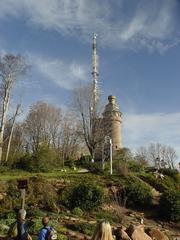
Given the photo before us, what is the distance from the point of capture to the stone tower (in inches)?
1862

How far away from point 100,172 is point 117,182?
5546 millimetres

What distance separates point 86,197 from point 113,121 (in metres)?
29.6

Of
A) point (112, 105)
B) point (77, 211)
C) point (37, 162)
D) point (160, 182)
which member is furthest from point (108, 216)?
point (112, 105)

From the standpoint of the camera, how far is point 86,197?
20.8 m

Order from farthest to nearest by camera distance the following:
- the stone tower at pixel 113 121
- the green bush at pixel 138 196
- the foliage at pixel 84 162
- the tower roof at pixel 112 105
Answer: the tower roof at pixel 112 105, the stone tower at pixel 113 121, the foliage at pixel 84 162, the green bush at pixel 138 196

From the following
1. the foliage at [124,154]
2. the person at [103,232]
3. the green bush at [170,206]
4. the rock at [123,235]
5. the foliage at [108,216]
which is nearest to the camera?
the person at [103,232]

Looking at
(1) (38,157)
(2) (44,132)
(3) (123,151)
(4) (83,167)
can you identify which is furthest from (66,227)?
(2) (44,132)

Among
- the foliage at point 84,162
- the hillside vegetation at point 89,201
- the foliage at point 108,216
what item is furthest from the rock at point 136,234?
the foliage at point 84,162

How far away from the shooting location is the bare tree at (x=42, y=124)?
47906 millimetres

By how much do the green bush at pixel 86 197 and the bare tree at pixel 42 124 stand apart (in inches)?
1019

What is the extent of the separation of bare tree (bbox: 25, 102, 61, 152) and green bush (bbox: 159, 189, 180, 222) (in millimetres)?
26519

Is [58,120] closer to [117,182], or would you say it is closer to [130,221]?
[117,182]

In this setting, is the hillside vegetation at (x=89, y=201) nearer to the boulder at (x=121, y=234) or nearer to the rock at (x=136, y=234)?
the boulder at (x=121, y=234)

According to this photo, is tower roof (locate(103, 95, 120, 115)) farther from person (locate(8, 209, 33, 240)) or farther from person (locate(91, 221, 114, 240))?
person (locate(91, 221, 114, 240))
